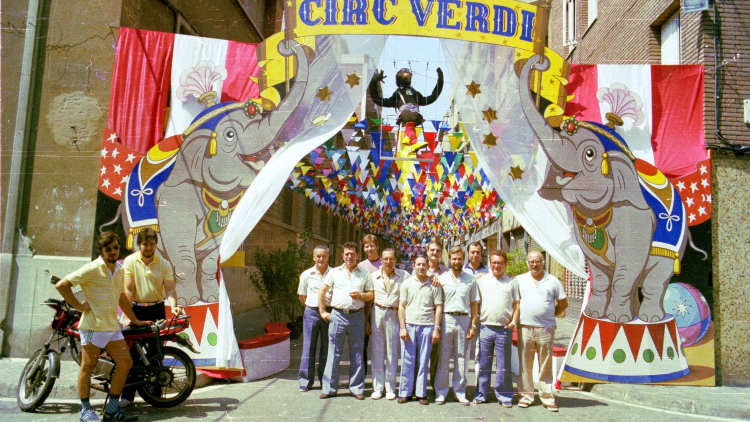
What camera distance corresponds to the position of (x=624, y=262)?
26.7 feet

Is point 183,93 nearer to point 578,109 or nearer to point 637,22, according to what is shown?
point 578,109

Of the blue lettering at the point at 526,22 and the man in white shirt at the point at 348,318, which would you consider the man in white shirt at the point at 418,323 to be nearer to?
the man in white shirt at the point at 348,318

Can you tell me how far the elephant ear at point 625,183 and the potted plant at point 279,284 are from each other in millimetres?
6803

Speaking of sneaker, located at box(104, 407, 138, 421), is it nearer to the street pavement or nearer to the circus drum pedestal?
the street pavement

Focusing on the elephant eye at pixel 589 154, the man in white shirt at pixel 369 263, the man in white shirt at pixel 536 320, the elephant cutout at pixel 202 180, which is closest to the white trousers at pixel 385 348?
the man in white shirt at pixel 369 263

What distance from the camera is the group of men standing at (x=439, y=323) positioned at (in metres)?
7.07

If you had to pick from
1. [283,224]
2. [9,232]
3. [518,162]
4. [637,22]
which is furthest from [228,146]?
[283,224]

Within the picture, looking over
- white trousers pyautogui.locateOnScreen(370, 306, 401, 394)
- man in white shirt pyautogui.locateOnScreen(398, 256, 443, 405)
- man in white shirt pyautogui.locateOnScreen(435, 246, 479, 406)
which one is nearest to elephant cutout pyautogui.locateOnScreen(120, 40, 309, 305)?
white trousers pyautogui.locateOnScreen(370, 306, 401, 394)

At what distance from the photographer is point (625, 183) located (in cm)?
824

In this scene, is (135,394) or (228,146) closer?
(135,394)

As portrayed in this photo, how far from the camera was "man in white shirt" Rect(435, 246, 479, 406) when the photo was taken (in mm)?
7082

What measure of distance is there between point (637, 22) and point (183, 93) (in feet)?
27.8

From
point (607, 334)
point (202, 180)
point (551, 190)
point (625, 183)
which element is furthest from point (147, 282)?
point (625, 183)

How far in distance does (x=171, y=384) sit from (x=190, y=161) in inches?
124
